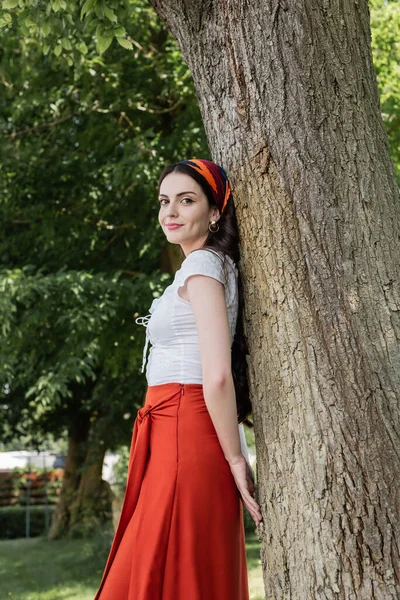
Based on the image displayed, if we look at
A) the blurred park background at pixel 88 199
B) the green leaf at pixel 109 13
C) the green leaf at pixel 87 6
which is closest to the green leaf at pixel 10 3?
the green leaf at pixel 87 6

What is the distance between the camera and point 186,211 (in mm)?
2771

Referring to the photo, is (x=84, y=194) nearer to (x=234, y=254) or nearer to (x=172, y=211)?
(x=172, y=211)

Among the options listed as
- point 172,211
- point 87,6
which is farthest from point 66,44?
point 172,211

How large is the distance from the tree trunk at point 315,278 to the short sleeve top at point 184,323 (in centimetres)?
6

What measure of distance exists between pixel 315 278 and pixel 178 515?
0.89 m

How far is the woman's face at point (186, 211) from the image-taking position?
2766mm

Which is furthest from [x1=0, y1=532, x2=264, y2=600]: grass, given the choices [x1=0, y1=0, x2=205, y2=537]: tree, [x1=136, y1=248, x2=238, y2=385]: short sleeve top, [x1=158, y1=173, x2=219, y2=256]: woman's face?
[x1=158, y1=173, x2=219, y2=256]: woman's face

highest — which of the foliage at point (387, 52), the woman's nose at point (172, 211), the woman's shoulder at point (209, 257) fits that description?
the foliage at point (387, 52)

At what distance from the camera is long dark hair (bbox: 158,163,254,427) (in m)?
2.68

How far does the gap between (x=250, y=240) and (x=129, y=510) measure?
1025 mm

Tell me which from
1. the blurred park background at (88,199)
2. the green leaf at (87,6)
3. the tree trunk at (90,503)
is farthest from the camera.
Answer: the tree trunk at (90,503)

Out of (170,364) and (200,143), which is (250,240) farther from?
(200,143)

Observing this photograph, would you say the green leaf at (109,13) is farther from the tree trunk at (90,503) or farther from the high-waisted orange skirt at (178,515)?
the tree trunk at (90,503)

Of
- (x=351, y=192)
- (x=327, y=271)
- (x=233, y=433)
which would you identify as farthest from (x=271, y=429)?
(x=351, y=192)
